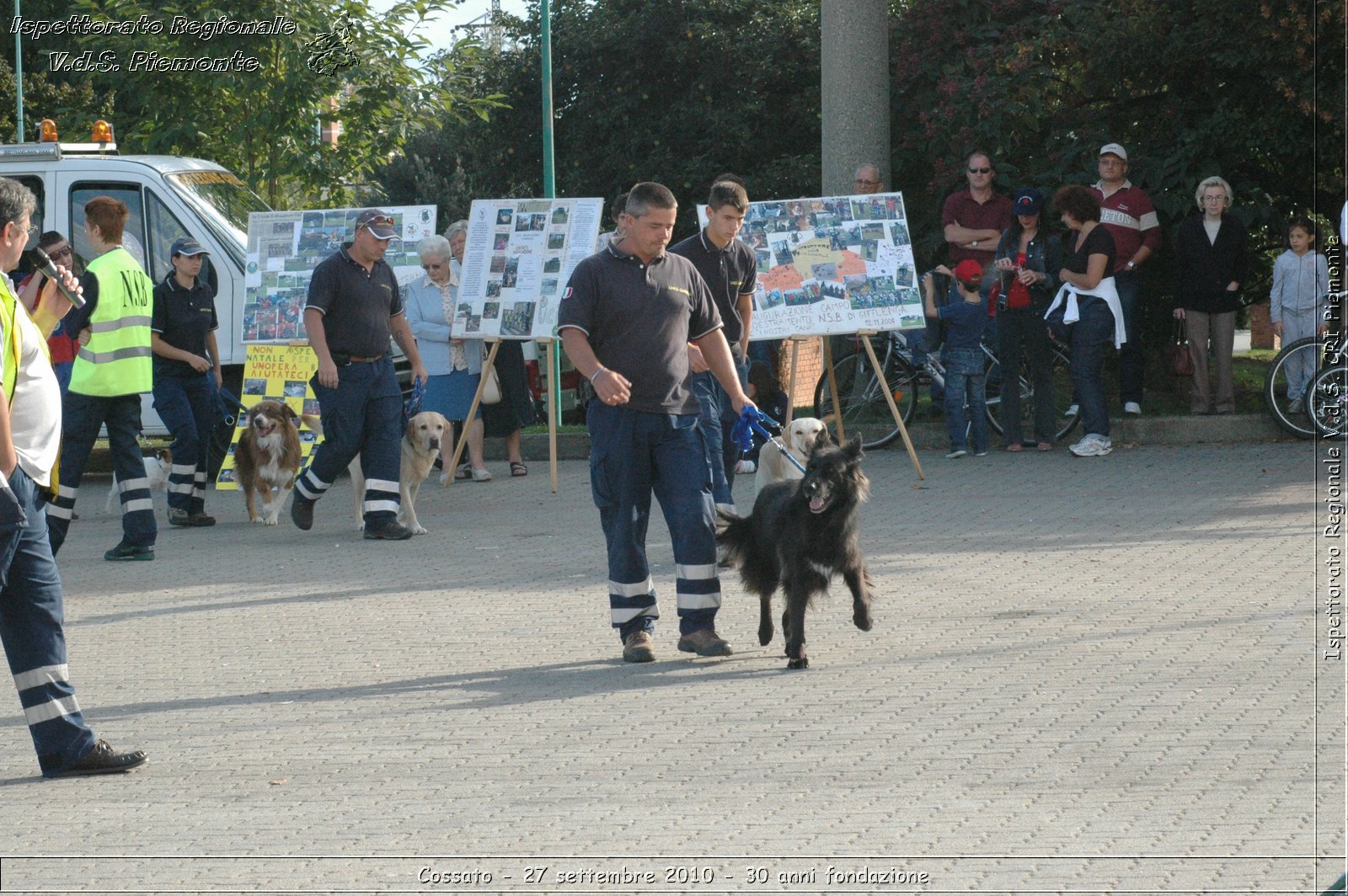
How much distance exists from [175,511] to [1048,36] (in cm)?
905

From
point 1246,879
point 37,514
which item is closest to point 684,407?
point 37,514

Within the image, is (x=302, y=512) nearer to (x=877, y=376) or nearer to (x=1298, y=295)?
(x=877, y=376)

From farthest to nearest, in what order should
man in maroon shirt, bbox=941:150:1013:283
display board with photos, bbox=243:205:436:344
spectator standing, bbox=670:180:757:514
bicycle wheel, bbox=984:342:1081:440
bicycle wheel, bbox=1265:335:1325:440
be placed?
man in maroon shirt, bbox=941:150:1013:283 → bicycle wheel, bbox=984:342:1081:440 → display board with photos, bbox=243:205:436:344 → bicycle wheel, bbox=1265:335:1325:440 → spectator standing, bbox=670:180:757:514

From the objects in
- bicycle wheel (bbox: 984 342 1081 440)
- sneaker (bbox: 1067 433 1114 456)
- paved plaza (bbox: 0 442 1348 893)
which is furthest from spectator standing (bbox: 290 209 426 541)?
sneaker (bbox: 1067 433 1114 456)

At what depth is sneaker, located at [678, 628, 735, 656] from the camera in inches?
295

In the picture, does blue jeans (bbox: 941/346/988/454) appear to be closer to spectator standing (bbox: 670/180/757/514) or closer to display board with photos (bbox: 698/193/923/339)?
display board with photos (bbox: 698/193/923/339)

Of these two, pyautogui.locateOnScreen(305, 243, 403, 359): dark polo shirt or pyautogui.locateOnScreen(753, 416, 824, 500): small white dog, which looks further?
pyautogui.locateOnScreen(305, 243, 403, 359): dark polo shirt

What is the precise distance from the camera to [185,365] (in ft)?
39.1

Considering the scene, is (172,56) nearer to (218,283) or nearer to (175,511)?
(218,283)

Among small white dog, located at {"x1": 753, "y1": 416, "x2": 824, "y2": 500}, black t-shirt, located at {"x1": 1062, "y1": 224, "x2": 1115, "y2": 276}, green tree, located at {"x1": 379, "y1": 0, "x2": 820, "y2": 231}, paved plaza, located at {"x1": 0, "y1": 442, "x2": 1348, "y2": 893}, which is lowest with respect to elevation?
paved plaza, located at {"x1": 0, "y1": 442, "x2": 1348, "y2": 893}

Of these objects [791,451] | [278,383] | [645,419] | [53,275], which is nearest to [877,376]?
[791,451]

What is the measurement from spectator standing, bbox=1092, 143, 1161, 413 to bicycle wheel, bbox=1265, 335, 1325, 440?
4.04 feet

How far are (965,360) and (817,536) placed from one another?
6890 millimetres

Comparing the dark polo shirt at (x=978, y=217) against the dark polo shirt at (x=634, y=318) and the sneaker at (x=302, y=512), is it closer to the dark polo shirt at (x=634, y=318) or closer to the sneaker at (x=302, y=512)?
the sneaker at (x=302, y=512)
